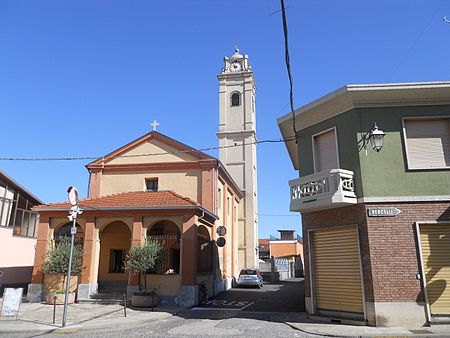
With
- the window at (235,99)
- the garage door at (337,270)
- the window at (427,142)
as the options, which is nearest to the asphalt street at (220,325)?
the garage door at (337,270)

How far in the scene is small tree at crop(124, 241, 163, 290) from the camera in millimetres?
17422

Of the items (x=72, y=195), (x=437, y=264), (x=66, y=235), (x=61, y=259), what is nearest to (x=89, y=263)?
(x=61, y=259)

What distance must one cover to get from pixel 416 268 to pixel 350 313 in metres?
2.41

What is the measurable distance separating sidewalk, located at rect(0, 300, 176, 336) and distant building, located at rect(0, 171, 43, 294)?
36.5 feet

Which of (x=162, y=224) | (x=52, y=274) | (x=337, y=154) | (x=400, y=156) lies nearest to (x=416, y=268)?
(x=400, y=156)

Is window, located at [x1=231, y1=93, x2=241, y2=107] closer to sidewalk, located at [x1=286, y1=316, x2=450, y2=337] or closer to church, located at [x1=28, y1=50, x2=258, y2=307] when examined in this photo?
church, located at [x1=28, y1=50, x2=258, y2=307]

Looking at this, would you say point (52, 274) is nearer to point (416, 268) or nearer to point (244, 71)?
point (416, 268)

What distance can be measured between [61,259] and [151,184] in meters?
8.25

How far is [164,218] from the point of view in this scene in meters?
18.9

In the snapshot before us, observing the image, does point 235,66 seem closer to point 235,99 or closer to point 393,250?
point 235,99

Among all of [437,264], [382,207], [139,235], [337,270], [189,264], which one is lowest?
[337,270]

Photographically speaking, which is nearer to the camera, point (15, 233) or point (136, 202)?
point (136, 202)

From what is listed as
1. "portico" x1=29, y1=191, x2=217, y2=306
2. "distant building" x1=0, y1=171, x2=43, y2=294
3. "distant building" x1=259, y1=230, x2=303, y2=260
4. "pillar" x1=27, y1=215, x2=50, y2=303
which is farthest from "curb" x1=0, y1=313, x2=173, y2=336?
"distant building" x1=259, y1=230, x2=303, y2=260

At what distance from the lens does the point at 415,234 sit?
11.8 meters
